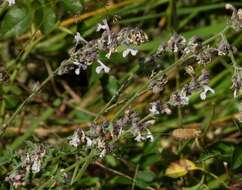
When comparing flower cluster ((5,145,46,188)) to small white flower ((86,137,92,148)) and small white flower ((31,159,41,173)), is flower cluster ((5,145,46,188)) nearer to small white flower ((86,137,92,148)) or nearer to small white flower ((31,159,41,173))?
small white flower ((31,159,41,173))

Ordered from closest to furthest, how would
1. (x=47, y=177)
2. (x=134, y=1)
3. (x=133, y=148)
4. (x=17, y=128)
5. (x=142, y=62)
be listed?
(x=142, y=62) → (x=47, y=177) → (x=133, y=148) → (x=17, y=128) → (x=134, y=1)

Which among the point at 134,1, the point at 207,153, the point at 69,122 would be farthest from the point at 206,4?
the point at 207,153

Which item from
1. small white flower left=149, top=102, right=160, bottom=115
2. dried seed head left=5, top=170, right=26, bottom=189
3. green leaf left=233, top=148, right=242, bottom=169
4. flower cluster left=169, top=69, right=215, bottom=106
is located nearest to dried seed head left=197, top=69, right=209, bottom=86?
flower cluster left=169, top=69, right=215, bottom=106

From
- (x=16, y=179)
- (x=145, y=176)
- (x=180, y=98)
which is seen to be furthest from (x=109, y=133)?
(x=145, y=176)

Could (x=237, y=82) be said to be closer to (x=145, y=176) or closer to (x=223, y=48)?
(x=223, y=48)

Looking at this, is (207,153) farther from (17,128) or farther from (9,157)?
(17,128)

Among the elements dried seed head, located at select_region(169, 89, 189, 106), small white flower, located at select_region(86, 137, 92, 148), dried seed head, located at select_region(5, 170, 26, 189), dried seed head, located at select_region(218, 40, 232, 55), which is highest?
dried seed head, located at select_region(218, 40, 232, 55)
